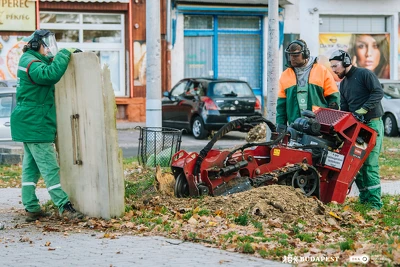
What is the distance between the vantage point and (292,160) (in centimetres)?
954

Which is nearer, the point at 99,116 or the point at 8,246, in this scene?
the point at 8,246

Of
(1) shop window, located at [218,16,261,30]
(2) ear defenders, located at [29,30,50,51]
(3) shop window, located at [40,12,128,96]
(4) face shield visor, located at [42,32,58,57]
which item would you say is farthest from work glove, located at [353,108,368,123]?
(1) shop window, located at [218,16,261,30]

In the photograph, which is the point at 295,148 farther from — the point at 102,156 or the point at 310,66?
the point at 102,156

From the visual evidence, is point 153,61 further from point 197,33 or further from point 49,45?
point 197,33

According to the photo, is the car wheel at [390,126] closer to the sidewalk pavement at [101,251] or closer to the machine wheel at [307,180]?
the machine wheel at [307,180]

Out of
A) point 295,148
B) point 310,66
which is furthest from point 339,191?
point 310,66

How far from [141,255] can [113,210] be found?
1648 millimetres

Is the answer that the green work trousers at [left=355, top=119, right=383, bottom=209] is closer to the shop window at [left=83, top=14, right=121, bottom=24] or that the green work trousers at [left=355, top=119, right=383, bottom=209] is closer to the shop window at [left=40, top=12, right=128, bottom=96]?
the shop window at [left=40, top=12, right=128, bottom=96]

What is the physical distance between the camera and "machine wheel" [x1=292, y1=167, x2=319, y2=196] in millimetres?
9556

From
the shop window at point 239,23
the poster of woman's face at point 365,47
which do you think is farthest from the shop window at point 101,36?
the poster of woman's face at point 365,47

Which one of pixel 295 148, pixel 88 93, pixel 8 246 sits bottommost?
pixel 8 246

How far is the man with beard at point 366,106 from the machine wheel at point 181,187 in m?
2.10

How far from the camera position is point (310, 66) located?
10078mm

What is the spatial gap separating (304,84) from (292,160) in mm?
1043
